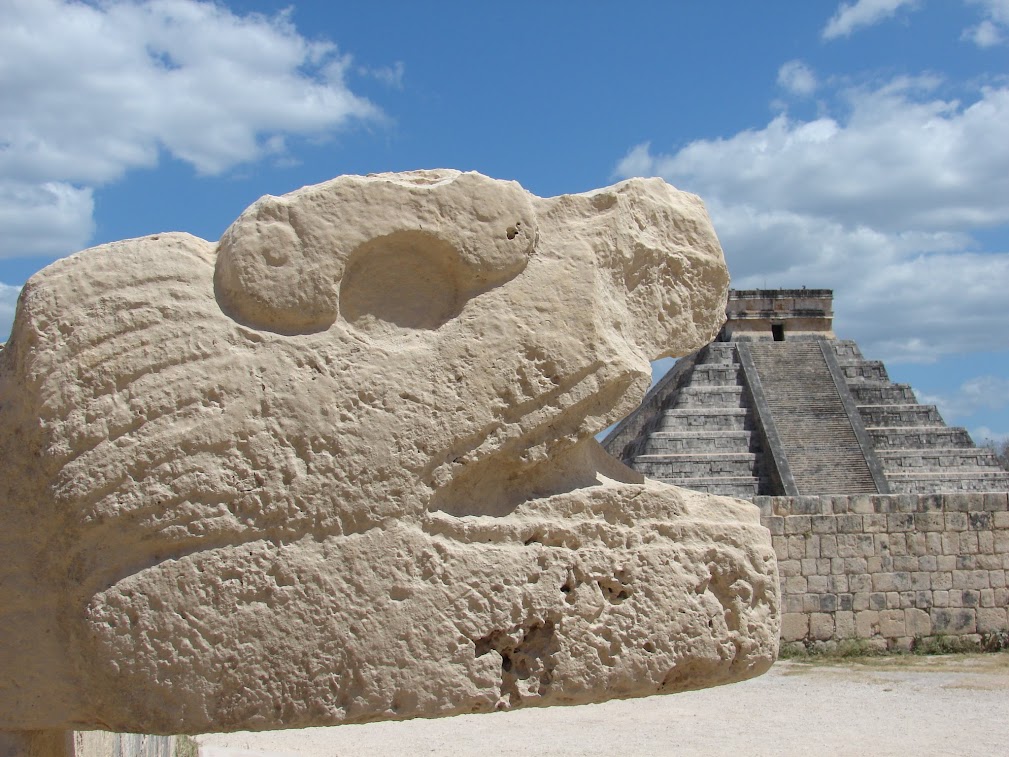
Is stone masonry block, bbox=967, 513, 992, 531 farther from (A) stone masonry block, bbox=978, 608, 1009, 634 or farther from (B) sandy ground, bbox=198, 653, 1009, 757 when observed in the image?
(B) sandy ground, bbox=198, 653, 1009, 757

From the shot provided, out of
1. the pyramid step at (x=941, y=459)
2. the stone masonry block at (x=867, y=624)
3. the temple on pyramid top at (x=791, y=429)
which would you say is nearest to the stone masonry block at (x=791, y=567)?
the stone masonry block at (x=867, y=624)

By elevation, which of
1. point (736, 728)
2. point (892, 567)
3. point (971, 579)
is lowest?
point (736, 728)

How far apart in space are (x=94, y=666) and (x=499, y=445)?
0.95 meters

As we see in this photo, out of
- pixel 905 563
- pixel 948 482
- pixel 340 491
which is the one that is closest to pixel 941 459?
pixel 948 482

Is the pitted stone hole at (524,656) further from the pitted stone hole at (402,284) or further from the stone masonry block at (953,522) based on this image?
the stone masonry block at (953,522)

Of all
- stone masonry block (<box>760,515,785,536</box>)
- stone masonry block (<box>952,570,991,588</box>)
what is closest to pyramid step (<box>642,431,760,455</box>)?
stone masonry block (<box>760,515,785,536</box>)

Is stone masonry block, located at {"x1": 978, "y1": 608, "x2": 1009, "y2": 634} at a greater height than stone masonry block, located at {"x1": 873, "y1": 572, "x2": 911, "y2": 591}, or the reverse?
stone masonry block, located at {"x1": 873, "y1": 572, "x2": 911, "y2": 591}

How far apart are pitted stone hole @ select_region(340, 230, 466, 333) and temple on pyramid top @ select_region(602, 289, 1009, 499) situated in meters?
14.5

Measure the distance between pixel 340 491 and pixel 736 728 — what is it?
5.90 metres

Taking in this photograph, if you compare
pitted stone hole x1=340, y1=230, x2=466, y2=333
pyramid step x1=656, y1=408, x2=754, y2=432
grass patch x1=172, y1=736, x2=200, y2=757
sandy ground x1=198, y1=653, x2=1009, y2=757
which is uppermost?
pyramid step x1=656, y1=408, x2=754, y2=432

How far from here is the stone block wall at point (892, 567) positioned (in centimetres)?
1102

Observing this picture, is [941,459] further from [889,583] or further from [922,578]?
[889,583]

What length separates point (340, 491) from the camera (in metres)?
2.11

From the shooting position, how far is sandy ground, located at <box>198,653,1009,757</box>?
6.43 metres
